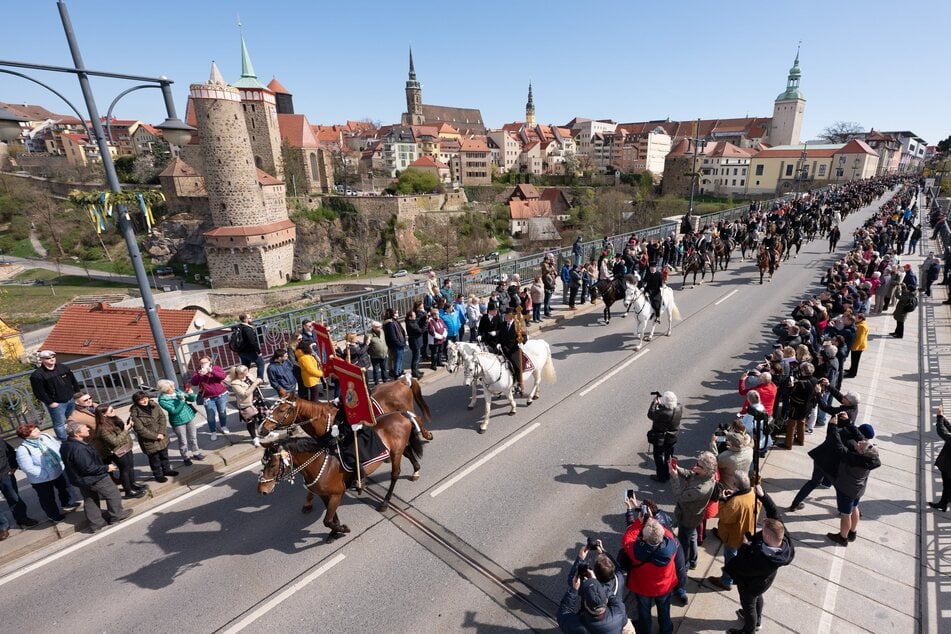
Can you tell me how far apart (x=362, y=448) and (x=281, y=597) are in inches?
75.7

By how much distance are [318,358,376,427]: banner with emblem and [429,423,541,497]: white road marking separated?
167 cm

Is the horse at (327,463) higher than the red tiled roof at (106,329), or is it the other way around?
the horse at (327,463)

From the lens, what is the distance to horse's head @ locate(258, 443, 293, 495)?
5.18 metres

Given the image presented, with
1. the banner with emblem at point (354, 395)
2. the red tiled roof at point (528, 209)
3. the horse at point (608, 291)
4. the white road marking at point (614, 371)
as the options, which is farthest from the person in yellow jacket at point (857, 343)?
the red tiled roof at point (528, 209)

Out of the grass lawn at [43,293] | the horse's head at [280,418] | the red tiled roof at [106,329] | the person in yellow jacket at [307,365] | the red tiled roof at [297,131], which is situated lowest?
the grass lawn at [43,293]

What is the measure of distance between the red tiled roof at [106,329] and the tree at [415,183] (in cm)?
5871

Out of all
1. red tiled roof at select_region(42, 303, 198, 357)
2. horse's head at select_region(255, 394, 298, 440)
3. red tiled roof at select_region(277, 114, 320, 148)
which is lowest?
red tiled roof at select_region(42, 303, 198, 357)

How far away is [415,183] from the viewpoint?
3004 inches

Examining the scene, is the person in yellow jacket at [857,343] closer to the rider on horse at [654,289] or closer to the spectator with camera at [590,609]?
the rider on horse at [654,289]

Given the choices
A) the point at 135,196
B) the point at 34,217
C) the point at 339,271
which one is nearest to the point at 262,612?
the point at 135,196

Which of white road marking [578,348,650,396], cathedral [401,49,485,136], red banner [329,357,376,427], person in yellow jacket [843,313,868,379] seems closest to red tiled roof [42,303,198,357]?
red banner [329,357,376,427]

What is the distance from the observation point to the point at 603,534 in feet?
20.0

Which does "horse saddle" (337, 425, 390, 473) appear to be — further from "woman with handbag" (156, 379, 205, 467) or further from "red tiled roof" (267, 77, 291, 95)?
"red tiled roof" (267, 77, 291, 95)

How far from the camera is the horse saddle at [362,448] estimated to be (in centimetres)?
620
